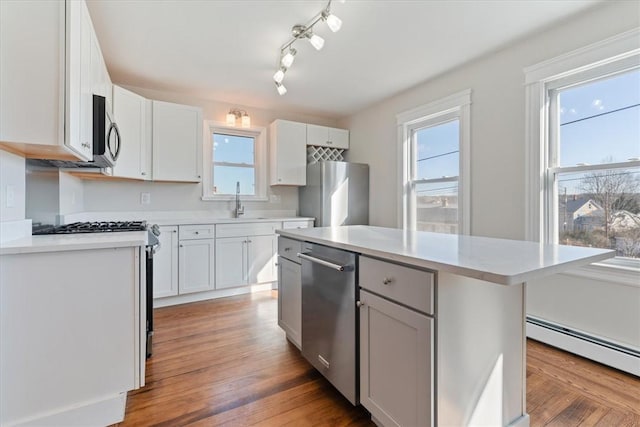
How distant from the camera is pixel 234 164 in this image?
4105 mm

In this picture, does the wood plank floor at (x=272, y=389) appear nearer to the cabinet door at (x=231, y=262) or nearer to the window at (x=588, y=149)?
the window at (x=588, y=149)

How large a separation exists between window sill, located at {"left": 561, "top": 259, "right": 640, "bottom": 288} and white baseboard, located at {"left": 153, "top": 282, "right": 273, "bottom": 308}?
3158 millimetres

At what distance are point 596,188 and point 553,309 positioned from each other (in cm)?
96

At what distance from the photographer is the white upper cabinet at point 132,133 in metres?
2.98

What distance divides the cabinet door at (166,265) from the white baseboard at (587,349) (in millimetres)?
3318

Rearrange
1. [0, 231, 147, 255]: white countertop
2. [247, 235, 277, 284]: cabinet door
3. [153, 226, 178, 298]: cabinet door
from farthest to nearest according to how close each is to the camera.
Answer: [247, 235, 277, 284]: cabinet door < [153, 226, 178, 298]: cabinet door < [0, 231, 147, 255]: white countertop

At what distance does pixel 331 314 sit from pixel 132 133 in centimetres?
281

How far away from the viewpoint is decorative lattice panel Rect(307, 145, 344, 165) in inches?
174

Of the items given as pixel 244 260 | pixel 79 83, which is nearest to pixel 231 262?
pixel 244 260

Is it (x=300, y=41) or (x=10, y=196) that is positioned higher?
(x=300, y=41)

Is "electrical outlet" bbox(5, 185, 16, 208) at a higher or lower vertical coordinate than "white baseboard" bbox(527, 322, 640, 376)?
higher

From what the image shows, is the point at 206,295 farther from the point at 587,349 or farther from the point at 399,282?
the point at 587,349

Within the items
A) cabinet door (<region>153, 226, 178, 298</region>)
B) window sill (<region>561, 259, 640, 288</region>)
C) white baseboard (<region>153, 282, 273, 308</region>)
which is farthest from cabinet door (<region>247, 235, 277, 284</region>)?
window sill (<region>561, 259, 640, 288</region>)

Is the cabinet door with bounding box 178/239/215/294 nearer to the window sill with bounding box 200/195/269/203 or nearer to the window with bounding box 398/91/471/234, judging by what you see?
the window sill with bounding box 200/195/269/203
